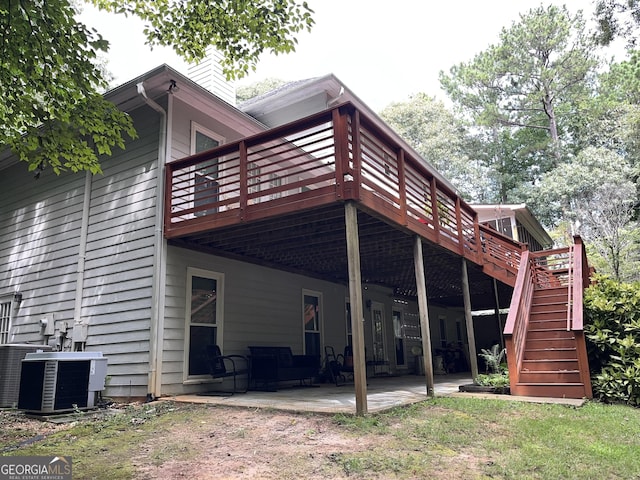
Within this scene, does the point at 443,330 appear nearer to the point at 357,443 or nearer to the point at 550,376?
the point at 550,376

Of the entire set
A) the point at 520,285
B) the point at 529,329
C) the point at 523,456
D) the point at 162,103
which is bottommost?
the point at 523,456

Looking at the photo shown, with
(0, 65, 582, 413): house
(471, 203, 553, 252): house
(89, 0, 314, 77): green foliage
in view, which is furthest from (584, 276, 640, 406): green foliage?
(471, 203, 553, 252): house

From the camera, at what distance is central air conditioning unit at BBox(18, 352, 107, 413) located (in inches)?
230

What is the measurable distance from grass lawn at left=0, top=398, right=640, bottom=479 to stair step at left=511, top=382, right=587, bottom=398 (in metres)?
0.71

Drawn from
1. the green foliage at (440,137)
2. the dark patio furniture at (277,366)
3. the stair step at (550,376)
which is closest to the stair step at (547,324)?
the stair step at (550,376)

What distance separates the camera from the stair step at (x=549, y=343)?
765cm

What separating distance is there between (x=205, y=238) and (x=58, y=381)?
2831 mm

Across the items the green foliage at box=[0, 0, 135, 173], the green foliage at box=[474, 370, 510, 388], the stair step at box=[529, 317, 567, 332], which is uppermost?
the green foliage at box=[0, 0, 135, 173]

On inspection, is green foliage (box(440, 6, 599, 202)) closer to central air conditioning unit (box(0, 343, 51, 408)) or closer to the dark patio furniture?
the dark patio furniture

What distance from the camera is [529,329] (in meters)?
8.37

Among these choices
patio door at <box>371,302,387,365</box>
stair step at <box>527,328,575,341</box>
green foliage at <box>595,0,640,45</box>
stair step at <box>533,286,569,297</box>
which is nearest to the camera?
stair step at <box>527,328,575,341</box>

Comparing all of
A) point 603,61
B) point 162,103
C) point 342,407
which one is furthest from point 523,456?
point 603,61

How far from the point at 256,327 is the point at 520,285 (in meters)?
4.85

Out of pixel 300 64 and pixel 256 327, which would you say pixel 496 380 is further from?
pixel 300 64
